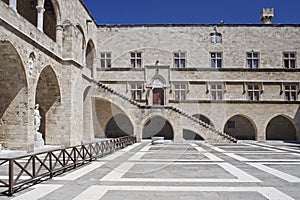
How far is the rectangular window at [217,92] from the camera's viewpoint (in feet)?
80.8

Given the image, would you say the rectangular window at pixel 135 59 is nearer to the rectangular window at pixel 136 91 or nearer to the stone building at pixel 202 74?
the stone building at pixel 202 74

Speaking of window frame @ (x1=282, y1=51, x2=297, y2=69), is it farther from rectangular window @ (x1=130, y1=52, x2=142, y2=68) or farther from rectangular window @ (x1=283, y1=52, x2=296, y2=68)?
rectangular window @ (x1=130, y1=52, x2=142, y2=68)

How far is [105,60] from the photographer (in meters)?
25.1

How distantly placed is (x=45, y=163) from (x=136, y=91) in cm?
1470

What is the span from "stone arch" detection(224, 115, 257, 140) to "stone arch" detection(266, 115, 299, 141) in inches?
62.8

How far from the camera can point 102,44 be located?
82.9 ft

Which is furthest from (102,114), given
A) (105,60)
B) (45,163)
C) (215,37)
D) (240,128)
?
(45,163)

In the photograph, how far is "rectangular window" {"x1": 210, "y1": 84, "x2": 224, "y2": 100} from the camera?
80.8ft

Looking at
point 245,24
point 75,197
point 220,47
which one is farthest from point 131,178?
point 245,24

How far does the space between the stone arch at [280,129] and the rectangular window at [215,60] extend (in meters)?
7.14

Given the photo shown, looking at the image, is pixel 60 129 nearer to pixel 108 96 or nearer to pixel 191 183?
pixel 108 96

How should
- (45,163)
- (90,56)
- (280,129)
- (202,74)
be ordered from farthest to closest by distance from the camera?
(280,129), (202,74), (90,56), (45,163)

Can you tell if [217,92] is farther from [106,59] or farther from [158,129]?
[106,59]

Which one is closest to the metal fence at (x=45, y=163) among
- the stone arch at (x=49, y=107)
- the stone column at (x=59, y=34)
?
the stone arch at (x=49, y=107)
